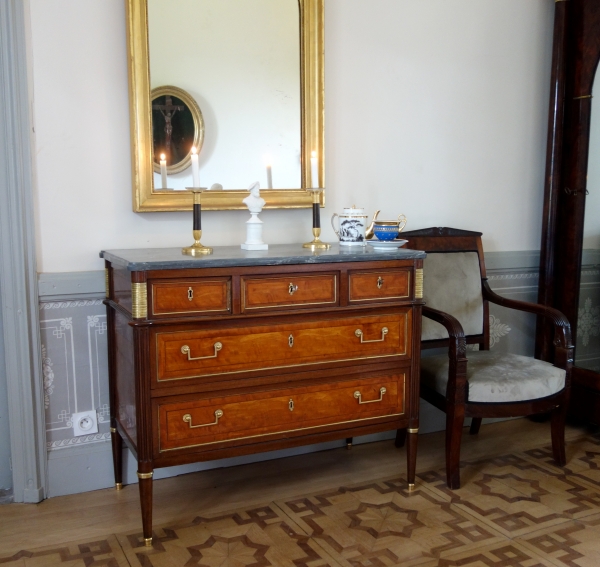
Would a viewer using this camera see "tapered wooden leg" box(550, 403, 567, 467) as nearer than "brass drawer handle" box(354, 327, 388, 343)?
No

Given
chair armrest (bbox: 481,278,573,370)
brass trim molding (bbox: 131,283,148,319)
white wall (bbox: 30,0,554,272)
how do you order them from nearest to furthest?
brass trim molding (bbox: 131,283,148,319), white wall (bbox: 30,0,554,272), chair armrest (bbox: 481,278,573,370)

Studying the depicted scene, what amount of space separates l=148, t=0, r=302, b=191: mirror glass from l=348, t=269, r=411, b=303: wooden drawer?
0.59 m

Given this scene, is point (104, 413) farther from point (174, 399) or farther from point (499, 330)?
point (499, 330)

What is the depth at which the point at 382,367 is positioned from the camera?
2.28 m

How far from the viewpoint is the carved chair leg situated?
2357mm

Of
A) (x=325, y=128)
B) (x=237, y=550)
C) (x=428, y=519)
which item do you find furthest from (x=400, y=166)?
(x=237, y=550)

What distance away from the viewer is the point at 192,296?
6.43 feet

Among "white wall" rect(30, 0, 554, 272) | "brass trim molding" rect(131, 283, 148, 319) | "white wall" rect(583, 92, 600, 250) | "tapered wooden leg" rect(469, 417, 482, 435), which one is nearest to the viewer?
"brass trim molding" rect(131, 283, 148, 319)

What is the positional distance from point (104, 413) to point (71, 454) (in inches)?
7.0

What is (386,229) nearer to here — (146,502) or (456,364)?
(456,364)

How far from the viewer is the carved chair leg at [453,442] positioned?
7.73 ft

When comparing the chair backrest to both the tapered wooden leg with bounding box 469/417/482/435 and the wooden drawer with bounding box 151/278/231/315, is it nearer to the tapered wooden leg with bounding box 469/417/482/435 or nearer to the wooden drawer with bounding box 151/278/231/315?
the tapered wooden leg with bounding box 469/417/482/435

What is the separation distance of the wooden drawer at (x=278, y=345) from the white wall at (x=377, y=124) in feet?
1.89

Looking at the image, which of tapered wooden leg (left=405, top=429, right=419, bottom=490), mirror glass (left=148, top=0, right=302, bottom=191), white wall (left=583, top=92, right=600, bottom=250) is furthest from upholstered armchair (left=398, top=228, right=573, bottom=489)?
mirror glass (left=148, top=0, right=302, bottom=191)
